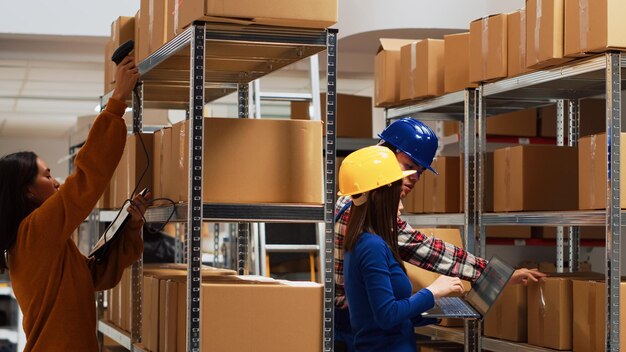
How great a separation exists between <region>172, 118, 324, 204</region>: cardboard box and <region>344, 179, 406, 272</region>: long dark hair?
0.60 feet

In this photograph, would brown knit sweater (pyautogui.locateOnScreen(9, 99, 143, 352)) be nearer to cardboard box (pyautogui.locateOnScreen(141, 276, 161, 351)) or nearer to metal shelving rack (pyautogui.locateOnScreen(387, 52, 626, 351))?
cardboard box (pyautogui.locateOnScreen(141, 276, 161, 351))

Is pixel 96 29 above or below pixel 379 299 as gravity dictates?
above

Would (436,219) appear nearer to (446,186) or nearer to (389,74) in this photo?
(446,186)

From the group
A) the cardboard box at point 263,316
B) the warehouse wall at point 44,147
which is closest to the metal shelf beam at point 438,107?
the cardboard box at point 263,316

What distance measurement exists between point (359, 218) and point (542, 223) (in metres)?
1.13

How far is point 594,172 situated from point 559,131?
1.33 metres

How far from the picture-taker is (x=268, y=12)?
301cm

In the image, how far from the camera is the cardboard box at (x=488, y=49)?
14.2ft

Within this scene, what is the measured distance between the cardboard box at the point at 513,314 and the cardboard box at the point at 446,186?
0.77m

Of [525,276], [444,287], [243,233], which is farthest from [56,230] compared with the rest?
[525,276]

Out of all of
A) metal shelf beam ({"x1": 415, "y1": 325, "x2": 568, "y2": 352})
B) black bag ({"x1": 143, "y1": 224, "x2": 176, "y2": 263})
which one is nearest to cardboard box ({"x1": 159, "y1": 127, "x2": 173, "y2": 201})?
metal shelf beam ({"x1": 415, "y1": 325, "x2": 568, "y2": 352})

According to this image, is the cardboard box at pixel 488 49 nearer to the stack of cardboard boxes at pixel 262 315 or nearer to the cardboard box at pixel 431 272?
the cardboard box at pixel 431 272

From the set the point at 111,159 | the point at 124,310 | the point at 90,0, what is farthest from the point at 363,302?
the point at 90,0

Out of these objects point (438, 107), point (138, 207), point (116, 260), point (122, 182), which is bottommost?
point (116, 260)
